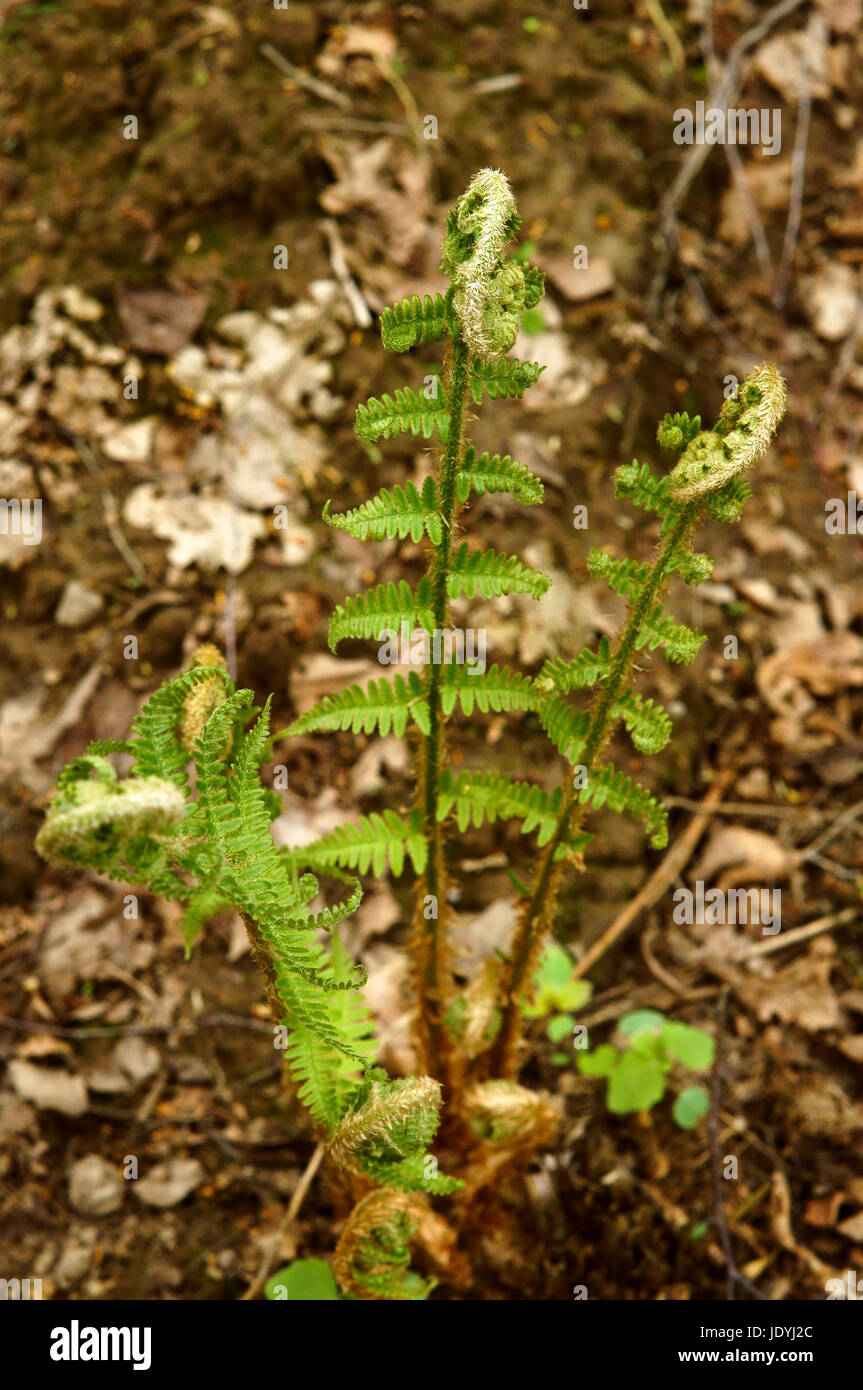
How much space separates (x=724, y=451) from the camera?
1532 mm

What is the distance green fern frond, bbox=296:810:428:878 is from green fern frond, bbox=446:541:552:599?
575 millimetres

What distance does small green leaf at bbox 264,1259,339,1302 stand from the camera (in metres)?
2.28

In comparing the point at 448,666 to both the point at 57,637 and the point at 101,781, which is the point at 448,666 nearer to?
the point at 101,781

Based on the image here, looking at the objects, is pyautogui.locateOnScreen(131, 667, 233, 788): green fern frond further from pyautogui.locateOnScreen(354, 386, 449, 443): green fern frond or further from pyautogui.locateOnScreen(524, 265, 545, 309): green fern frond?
pyautogui.locateOnScreen(524, 265, 545, 309): green fern frond

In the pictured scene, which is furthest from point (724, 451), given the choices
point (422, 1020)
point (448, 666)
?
point (422, 1020)

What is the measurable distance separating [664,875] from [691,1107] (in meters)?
0.75

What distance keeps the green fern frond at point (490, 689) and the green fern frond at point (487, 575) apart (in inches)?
7.1

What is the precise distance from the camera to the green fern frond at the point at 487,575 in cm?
174

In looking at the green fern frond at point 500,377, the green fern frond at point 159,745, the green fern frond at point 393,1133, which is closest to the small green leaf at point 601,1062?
the green fern frond at point 393,1133

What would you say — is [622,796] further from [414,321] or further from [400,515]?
[414,321]

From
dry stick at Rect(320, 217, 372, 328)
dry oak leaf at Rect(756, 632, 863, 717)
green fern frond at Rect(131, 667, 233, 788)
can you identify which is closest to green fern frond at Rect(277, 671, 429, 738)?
green fern frond at Rect(131, 667, 233, 788)

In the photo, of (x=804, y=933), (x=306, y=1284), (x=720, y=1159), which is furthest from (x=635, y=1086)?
(x=306, y=1284)

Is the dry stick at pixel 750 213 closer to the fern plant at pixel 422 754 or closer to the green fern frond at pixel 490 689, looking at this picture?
the fern plant at pixel 422 754
